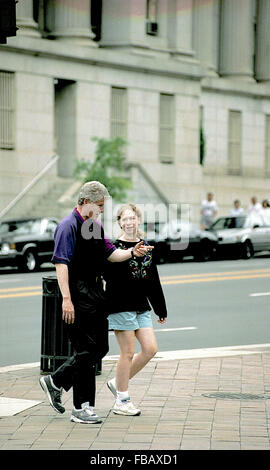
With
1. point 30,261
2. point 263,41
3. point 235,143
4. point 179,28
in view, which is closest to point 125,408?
point 30,261

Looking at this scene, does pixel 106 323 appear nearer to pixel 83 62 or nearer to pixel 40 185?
pixel 40 185

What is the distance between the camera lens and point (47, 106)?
40.7 meters

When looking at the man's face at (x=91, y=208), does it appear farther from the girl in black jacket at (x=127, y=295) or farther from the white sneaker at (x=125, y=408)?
the white sneaker at (x=125, y=408)

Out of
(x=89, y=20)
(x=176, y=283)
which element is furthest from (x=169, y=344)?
(x=89, y=20)

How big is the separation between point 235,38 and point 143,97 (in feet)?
33.2

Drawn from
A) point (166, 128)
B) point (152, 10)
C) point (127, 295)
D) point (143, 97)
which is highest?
point (152, 10)

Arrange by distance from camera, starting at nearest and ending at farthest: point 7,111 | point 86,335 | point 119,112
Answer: point 86,335 < point 7,111 < point 119,112

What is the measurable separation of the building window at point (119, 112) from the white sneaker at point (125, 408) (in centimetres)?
3473

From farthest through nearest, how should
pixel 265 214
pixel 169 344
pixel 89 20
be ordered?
pixel 89 20 → pixel 265 214 → pixel 169 344

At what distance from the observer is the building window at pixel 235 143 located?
174 feet

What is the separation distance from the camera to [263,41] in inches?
2190

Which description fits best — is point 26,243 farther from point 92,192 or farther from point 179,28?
point 179,28

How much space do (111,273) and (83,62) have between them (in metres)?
33.6
